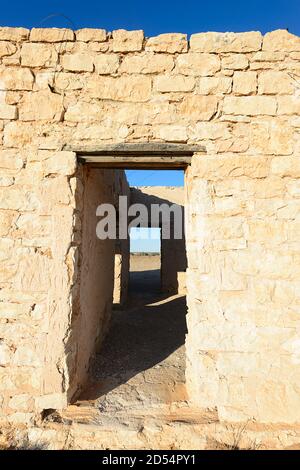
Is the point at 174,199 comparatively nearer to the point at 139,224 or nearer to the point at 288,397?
the point at 139,224

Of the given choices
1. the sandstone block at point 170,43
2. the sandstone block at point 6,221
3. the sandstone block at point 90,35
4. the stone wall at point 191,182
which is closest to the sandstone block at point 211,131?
the stone wall at point 191,182

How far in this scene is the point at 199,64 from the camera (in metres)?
A: 2.49

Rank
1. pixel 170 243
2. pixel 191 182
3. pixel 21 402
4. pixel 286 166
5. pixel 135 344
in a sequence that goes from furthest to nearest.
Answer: pixel 170 243 < pixel 135 344 < pixel 191 182 < pixel 286 166 < pixel 21 402

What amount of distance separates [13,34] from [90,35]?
687mm

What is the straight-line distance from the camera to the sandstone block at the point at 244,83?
247 cm

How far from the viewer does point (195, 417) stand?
2.25 metres

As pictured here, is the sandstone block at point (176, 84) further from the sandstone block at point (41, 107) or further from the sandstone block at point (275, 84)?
the sandstone block at point (41, 107)

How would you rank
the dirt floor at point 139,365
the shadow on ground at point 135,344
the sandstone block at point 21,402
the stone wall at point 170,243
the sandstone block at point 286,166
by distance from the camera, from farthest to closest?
1. the stone wall at point 170,243
2. the shadow on ground at point 135,344
3. the dirt floor at point 139,365
4. the sandstone block at point 286,166
5. the sandstone block at point 21,402

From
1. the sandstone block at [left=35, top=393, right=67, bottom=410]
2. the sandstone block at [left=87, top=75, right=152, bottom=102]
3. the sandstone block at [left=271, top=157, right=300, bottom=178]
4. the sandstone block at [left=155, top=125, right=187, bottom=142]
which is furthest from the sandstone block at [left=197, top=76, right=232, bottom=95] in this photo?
the sandstone block at [left=35, top=393, right=67, bottom=410]

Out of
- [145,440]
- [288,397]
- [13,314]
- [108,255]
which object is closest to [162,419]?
[145,440]

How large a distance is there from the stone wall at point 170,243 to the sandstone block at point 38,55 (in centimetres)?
629

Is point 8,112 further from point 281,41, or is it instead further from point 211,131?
point 281,41

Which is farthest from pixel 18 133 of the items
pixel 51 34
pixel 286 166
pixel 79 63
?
pixel 286 166

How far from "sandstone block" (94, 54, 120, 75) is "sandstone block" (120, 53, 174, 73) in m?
0.08
